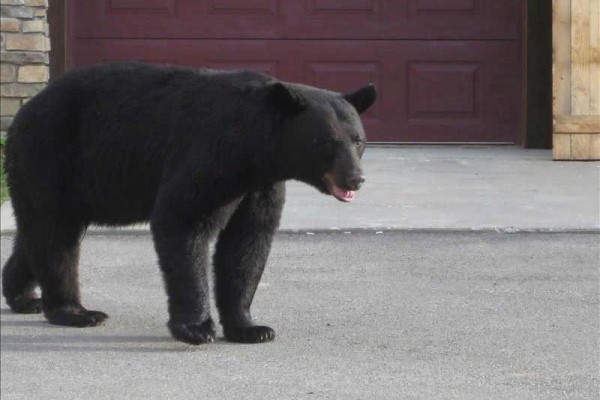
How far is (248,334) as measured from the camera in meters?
6.55

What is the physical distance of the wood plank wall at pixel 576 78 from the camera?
12.3 meters

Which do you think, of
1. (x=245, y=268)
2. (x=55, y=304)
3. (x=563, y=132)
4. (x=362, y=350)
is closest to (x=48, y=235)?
(x=55, y=304)

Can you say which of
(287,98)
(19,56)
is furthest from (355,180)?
(19,56)

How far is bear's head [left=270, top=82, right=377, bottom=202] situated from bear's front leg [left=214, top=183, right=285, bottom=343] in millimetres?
306

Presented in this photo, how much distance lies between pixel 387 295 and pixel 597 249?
1.76m

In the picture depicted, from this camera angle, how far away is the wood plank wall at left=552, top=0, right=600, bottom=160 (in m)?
12.3

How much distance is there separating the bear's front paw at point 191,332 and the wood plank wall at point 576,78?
6.51 m

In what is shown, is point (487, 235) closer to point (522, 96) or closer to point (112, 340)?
point (112, 340)

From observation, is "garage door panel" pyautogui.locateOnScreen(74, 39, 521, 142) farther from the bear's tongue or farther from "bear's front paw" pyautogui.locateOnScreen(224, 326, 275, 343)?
the bear's tongue

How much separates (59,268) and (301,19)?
23.4ft

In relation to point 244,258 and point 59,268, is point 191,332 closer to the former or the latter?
point 244,258

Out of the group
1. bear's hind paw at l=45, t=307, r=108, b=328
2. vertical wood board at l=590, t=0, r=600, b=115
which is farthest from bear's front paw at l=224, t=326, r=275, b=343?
vertical wood board at l=590, t=0, r=600, b=115

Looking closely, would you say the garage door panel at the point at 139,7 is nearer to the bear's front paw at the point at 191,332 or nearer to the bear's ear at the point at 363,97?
the bear's ear at the point at 363,97

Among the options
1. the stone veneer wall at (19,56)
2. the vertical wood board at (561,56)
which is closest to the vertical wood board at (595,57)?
the vertical wood board at (561,56)
